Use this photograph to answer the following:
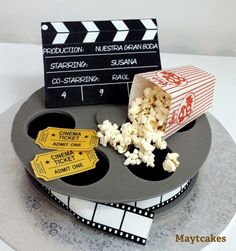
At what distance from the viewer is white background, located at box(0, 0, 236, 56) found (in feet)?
4.33

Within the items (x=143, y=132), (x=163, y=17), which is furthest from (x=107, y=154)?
(x=163, y=17)

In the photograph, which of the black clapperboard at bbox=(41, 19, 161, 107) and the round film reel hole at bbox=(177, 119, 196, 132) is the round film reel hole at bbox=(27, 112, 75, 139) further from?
the round film reel hole at bbox=(177, 119, 196, 132)

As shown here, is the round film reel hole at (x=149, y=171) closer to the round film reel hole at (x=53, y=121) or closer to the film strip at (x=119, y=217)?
the film strip at (x=119, y=217)

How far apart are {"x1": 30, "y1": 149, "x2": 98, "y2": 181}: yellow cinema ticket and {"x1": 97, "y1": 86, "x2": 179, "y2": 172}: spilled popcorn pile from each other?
0.05m

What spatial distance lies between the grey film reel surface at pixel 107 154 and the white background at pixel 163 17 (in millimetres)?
430

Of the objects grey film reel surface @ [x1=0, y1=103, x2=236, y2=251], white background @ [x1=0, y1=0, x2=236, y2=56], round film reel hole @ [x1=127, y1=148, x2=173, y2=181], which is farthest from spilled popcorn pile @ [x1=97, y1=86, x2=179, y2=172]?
white background @ [x1=0, y1=0, x2=236, y2=56]

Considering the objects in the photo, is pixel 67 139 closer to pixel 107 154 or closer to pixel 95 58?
pixel 107 154

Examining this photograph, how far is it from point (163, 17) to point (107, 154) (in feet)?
2.08

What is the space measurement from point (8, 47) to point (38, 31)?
0.33 ft

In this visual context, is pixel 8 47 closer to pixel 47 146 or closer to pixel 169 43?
pixel 169 43

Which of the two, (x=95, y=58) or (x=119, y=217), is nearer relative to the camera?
(x=119, y=217)

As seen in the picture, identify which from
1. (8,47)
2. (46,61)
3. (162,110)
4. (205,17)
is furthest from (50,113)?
(205,17)

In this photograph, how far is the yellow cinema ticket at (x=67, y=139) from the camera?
86cm

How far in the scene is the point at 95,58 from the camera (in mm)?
957
